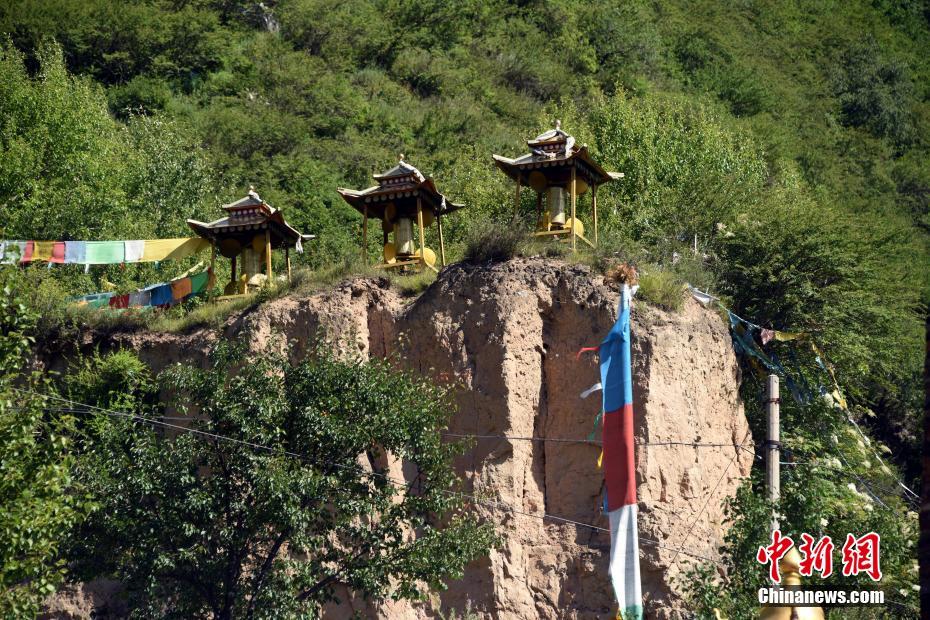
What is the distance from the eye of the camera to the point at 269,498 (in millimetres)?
20359

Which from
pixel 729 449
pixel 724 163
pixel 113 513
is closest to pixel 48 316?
pixel 113 513

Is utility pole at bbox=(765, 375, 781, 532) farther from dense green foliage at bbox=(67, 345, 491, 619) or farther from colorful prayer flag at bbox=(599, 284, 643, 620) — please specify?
dense green foliage at bbox=(67, 345, 491, 619)

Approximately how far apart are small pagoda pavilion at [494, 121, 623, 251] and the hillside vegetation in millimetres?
1306

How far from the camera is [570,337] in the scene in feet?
79.4

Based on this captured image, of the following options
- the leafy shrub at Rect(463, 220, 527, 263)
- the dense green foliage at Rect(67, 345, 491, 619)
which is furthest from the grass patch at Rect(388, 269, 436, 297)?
the dense green foliage at Rect(67, 345, 491, 619)

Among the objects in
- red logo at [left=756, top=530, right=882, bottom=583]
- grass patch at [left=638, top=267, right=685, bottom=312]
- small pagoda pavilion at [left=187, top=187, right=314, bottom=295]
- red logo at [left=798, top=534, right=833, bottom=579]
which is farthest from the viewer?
small pagoda pavilion at [left=187, top=187, right=314, bottom=295]

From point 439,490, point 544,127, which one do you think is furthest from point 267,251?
point 544,127

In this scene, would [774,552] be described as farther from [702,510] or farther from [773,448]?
[702,510]

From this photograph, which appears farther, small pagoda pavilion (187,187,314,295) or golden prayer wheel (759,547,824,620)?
small pagoda pavilion (187,187,314,295)

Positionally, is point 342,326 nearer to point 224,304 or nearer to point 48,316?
point 224,304

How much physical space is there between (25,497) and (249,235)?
34.2 feet

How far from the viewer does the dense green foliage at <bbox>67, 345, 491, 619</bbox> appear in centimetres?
2050

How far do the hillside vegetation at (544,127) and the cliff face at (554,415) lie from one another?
7.38 feet

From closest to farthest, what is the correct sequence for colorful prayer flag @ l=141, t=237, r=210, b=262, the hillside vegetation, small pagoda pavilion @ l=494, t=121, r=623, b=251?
small pagoda pavilion @ l=494, t=121, r=623, b=251 < colorful prayer flag @ l=141, t=237, r=210, b=262 < the hillside vegetation
